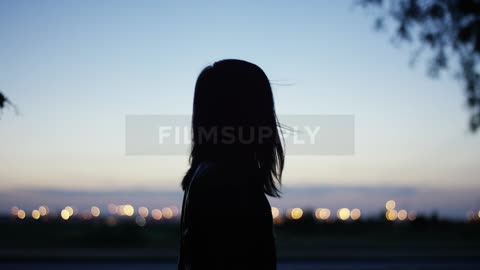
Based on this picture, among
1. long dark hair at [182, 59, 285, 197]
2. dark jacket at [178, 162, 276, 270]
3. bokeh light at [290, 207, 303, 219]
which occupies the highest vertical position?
long dark hair at [182, 59, 285, 197]

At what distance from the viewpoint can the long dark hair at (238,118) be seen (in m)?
1.95

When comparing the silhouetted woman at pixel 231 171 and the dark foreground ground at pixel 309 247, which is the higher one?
the silhouetted woman at pixel 231 171

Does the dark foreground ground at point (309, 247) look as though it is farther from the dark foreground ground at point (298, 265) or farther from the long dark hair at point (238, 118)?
the long dark hair at point (238, 118)

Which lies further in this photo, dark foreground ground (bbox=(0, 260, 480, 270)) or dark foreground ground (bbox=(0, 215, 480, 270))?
dark foreground ground (bbox=(0, 215, 480, 270))

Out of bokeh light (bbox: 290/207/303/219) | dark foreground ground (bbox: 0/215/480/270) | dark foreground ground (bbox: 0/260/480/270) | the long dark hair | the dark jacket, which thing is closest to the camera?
the dark jacket

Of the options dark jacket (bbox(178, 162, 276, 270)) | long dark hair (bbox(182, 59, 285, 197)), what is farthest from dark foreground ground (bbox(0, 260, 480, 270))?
dark jacket (bbox(178, 162, 276, 270))

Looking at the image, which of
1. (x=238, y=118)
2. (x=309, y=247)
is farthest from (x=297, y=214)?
(x=238, y=118)

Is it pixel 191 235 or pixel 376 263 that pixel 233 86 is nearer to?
pixel 191 235

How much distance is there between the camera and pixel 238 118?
78.4 inches

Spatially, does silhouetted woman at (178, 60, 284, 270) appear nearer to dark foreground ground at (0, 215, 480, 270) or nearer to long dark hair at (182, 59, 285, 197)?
long dark hair at (182, 59, 285, 197)

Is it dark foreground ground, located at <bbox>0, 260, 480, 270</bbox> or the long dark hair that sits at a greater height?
the long dark hair

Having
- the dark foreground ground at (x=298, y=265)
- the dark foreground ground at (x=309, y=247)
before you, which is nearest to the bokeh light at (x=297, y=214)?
the dark foreground ground at (x=309, y=247)

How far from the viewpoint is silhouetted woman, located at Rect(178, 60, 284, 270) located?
1645 mm

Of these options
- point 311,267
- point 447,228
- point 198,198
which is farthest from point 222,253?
point 447,228
